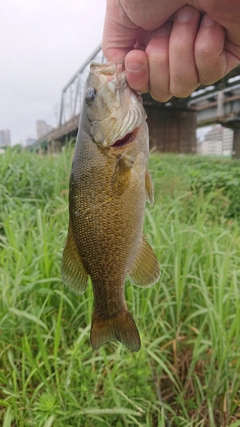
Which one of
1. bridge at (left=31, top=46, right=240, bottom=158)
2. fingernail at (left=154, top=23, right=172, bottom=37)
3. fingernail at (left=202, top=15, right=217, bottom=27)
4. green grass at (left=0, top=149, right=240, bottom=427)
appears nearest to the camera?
fingernail at (left=202, top=15, right=217, bottom=27)

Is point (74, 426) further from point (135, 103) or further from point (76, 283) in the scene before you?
point (135, 103)

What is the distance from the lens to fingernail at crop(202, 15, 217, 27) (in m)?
1.18

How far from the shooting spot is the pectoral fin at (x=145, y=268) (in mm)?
1278

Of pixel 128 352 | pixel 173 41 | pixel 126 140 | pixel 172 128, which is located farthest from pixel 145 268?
pixel 172 128

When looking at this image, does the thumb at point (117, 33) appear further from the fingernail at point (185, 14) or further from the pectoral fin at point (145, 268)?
the pectoral fin at point (145, 268)

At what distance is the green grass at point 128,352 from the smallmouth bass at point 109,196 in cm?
73

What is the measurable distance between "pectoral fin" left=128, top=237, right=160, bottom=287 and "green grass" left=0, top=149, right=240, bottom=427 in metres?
0.78

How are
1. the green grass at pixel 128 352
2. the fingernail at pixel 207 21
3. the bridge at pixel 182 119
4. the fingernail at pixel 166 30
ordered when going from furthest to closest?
the bridge at pixel 182 119
the green grass at pixel 128 352
the fingernail at pixel 166 30
the fingernail at pixel 207 21

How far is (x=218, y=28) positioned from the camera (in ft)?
3.91

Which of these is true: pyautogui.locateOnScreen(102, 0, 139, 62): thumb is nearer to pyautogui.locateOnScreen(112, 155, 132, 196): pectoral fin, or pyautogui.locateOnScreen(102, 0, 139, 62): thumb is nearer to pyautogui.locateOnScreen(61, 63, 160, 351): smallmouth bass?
pyautogui.locateOnScreen(61, 63, 160, 351): smallmouth bass

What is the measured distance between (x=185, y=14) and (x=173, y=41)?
0.29ft

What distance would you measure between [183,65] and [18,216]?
248cm

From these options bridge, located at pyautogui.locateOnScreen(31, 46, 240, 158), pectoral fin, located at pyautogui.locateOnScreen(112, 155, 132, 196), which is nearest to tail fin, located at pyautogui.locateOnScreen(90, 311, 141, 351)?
pectoral fin, located at pyautogui.locateOnScreen(112, 155, 132, 196)

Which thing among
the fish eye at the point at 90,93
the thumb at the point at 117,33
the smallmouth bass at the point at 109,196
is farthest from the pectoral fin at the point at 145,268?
the thumb at the point at 117,33
